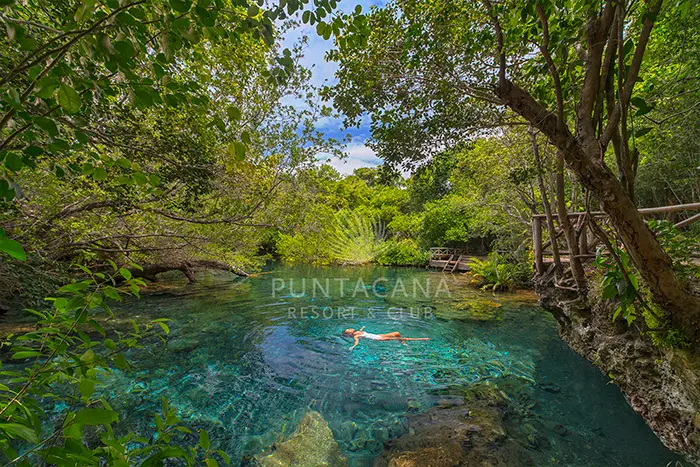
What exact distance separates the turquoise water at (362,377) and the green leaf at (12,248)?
10.9 ft

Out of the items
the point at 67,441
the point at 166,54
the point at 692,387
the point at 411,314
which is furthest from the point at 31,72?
the point at 411,314

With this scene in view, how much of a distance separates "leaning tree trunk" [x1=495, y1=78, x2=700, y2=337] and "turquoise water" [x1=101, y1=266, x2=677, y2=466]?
1648mm

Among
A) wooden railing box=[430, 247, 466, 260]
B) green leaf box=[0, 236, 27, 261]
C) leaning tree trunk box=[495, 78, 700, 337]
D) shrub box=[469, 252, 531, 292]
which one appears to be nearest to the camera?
green leaf box=[0, 236, 27, 261]

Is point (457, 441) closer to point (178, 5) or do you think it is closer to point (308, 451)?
point (308, 451)

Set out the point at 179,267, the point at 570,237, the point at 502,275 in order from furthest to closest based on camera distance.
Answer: the point at 502,275 → the point at 179,267 → the point at 570,237

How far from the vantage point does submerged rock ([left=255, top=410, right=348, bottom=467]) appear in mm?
2953

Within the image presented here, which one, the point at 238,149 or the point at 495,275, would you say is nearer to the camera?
the point at 238,149

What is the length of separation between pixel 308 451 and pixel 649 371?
13.1 ft

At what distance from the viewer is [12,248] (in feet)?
2.23

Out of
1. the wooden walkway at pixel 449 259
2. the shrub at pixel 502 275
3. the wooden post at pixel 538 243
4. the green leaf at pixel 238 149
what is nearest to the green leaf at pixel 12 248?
the green leaf at pixel 238 149

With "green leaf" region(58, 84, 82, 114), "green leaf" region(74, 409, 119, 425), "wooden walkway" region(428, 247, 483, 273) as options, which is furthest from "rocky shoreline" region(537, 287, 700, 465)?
"wooden walkway" region(428, 247, 483, 273)

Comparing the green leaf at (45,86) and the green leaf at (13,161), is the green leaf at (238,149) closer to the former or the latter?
the green leaf at (45,86)

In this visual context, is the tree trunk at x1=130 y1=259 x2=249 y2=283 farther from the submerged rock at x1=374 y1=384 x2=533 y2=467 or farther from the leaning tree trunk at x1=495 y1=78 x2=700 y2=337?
the leaning tree trunk at x1=495 y1=78 x2=700 y2=337

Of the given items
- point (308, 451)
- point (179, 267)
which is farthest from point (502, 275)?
point (179, 267)
